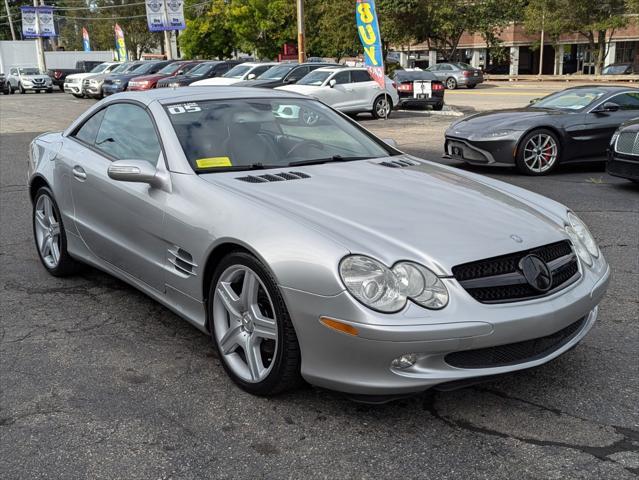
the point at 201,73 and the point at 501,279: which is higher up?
the point at 201,73

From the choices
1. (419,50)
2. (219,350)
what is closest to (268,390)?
(219,350)

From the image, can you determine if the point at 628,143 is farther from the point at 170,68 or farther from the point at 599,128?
the point at 170,68

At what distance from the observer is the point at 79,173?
15.5 feet

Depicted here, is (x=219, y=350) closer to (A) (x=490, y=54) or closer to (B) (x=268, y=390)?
(B) (x=268, y=390)

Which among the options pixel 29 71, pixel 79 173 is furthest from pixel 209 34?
pixel 79 173

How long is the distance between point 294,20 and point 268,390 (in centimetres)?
4879

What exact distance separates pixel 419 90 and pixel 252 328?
1987 centimetres

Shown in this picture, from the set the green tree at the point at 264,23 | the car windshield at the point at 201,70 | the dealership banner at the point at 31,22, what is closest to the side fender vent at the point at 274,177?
the car windshield at the point at 201,70

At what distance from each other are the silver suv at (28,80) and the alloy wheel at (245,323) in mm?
40480

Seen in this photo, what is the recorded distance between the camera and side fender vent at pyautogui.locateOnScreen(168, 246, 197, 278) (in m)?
3.63

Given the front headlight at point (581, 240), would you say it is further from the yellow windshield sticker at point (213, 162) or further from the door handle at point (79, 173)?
the door handle at point (79, 173)

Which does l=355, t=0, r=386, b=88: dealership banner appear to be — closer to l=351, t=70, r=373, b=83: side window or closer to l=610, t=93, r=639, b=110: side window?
l=351, t=70, r=373, b=83: side window

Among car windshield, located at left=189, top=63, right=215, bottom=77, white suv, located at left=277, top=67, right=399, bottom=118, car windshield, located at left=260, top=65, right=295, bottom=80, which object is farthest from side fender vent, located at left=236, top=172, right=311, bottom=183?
car windshield, located at left=189, top=63, right=215, bottom=77

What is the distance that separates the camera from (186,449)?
2951 millimetres
